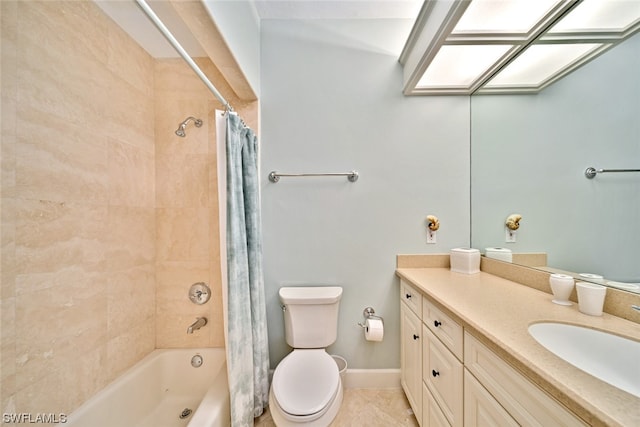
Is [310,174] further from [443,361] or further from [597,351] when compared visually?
[597,351]

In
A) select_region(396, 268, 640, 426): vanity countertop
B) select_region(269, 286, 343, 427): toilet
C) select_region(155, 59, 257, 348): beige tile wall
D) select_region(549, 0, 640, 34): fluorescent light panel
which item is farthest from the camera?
select_region(155, 59, 257, 348): beige tile wall

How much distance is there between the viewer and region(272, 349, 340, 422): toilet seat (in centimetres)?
103

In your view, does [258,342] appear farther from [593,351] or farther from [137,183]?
[593,351]

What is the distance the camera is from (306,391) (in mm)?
1211

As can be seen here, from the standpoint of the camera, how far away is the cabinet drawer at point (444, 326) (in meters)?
0.90

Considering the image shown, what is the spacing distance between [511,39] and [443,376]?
178 centimetres

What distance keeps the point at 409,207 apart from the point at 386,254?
40cm

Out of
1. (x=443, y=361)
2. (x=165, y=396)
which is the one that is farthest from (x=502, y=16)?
(x=165, y=396)

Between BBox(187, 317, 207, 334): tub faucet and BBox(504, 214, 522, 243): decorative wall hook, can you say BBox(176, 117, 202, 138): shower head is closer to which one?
BBox(187, 317, 207, 334): tub faucet

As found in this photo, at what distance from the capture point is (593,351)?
→ 74cm

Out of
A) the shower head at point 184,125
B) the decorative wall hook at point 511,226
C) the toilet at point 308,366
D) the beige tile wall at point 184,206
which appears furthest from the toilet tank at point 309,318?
the shower head at point 184,125

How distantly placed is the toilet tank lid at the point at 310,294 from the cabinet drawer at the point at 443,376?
574mm

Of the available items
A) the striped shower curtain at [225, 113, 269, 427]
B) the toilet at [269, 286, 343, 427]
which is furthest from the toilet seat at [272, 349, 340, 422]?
the striped shower curtain at [225, 113, 269, 427]

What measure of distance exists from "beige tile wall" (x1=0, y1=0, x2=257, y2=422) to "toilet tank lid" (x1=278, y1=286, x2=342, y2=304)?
1.73 feet
